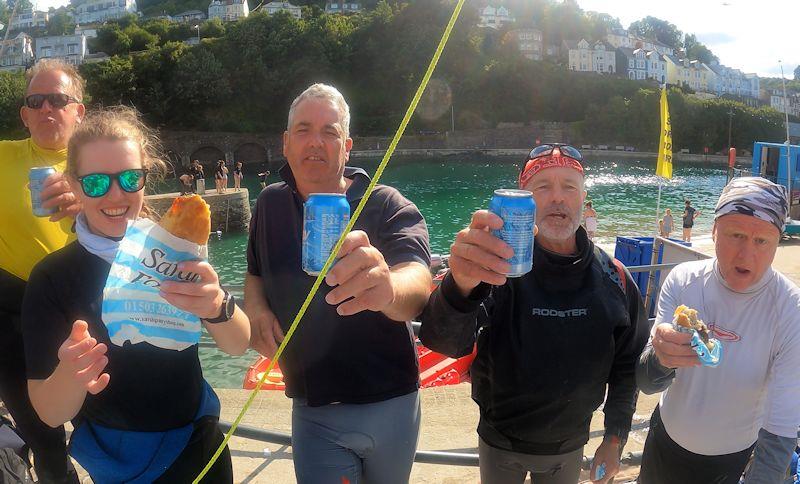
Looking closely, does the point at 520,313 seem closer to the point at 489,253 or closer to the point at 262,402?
the point at 489,253

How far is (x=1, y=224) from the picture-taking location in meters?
2.37

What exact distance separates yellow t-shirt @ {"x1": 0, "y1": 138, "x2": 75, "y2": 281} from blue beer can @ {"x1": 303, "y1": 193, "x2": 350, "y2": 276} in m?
1.51

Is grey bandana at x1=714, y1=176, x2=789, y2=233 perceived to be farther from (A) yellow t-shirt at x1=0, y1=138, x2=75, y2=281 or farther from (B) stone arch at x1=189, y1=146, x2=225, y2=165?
(B) stone arch at x1=189, y1=146, x2=225, y2=165

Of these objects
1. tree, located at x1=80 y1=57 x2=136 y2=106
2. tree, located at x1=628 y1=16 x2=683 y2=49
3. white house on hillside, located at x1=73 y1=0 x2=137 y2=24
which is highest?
white house on hillside, located at x1=73 y1=0 x2=137 y2=24

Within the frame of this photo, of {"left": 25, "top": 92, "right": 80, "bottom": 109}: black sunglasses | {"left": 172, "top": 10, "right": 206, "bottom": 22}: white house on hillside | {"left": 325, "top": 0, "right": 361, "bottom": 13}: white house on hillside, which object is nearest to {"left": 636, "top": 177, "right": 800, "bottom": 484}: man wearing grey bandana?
{"left": 25, "top": 92, "right": 80, "bottom": 109}: black sunglasses

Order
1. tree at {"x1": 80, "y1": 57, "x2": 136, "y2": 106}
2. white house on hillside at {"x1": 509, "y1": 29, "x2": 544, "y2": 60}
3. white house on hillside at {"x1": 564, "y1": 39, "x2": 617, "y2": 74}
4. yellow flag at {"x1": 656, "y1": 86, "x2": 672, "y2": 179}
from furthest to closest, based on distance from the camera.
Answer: white house on hillside at {"x1": 564, "y1": 39, "x2": 617, "y2": 74} < white house on hillside at {"x1": 509, "y1": 29, "x2": 544, "y2": 60} < tree at {"x1": 80, "y1": 57, "x2": 136, "y2": 106} < yellow flag at {"x1": 656, "y1": 86, "x2": 672, "y2": 179}

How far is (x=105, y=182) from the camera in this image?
5.49 feet

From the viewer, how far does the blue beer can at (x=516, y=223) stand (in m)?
1.48

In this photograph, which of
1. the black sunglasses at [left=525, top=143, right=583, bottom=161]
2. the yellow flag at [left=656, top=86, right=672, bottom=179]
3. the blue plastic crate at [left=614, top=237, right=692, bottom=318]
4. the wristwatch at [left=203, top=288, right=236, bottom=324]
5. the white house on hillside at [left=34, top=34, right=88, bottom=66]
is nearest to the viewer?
the wristwatch at [left=203, top=288, right=236, bottom=324]

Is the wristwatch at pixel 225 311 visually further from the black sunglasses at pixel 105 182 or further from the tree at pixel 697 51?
the tree at pixel 697 51

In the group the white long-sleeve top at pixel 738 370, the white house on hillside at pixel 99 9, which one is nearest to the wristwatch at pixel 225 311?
the white long-sleeve top at pixel 738 370

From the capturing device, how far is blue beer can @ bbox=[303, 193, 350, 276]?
4.52ft

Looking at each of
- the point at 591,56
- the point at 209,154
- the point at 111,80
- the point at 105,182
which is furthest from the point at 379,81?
the point at 105,182

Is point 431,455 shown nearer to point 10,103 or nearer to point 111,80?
point 10,103
